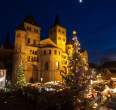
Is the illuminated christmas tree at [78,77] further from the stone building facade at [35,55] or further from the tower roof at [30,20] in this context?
the tower roof at [30,20]

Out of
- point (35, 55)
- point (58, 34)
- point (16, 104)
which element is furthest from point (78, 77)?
point (58, 34)

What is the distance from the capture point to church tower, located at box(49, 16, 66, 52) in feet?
232

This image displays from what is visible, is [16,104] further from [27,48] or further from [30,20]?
[30,20]

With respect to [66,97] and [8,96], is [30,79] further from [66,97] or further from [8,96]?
[66,97]

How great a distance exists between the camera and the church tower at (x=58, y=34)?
70750mm

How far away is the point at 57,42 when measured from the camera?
7038 centimetres

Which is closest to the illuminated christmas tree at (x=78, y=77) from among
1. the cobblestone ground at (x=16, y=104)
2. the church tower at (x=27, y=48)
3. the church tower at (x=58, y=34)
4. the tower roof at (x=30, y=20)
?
the cobblestone ground at (x=16, y=104)

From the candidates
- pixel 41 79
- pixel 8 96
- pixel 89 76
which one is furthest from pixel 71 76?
pixel 41 79

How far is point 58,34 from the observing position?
71.6 metres

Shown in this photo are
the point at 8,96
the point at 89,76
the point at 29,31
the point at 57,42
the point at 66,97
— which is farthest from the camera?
the point at 57,42

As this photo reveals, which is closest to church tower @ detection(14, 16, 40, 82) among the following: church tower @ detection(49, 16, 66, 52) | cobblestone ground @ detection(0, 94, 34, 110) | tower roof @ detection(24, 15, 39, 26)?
tower roof @ detection(24, 15, 39, 26)

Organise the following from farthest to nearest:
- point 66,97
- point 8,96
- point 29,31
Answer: point 29,31 → point 8,96 → point 66,97

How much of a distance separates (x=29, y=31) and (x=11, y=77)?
1465cm

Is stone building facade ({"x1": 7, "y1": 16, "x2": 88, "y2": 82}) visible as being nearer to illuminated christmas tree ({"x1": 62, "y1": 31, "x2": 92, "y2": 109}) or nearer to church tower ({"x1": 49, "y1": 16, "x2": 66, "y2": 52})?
church tower ({"x1": 49, "y1": 16, "x2": 66, "y2": 52})
